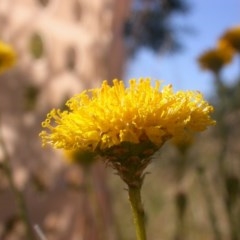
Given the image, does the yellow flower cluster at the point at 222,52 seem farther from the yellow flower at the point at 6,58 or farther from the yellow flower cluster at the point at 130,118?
the yellow flower cluster at the point at 130,118

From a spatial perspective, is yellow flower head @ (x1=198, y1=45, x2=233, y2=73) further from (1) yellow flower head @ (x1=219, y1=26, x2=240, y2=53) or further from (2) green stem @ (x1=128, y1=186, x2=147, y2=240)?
(2) green stem @ (x1=128, y1=186, x2=147, y2=240)

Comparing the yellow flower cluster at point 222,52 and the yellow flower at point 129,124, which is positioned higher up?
the yellow flower cluster at point 222,52

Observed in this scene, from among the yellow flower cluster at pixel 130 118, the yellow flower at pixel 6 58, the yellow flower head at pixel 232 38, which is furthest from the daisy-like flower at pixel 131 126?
the yellow flower head at pixel 232 38

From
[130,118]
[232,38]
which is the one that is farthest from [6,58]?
[232,38]

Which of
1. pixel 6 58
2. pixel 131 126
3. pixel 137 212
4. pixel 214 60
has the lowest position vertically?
pixel 137 212

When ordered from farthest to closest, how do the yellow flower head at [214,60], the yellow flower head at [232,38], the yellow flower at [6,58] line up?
the yellow flower head at [214,60] < the yellow flower head at [232,38] < the yellow flower at [6,58]

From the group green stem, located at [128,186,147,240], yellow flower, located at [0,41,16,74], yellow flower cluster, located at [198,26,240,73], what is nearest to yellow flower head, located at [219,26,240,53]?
yellow flower cluster, located at [198,26,240,73]

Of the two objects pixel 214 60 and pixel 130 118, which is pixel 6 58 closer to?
pixel 130 118
